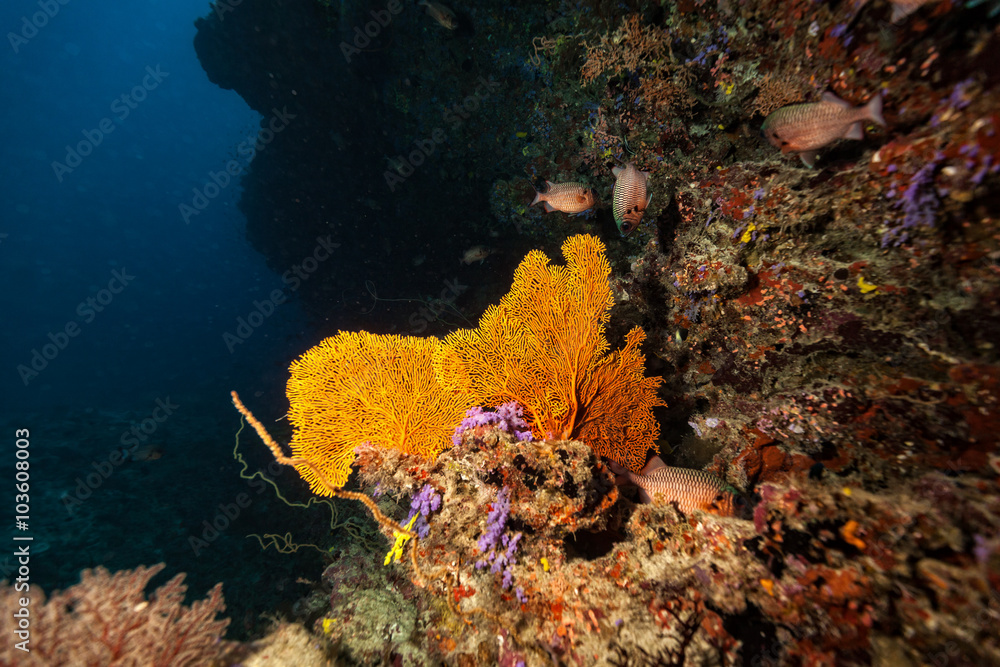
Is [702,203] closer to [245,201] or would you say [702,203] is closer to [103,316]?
[245,201]

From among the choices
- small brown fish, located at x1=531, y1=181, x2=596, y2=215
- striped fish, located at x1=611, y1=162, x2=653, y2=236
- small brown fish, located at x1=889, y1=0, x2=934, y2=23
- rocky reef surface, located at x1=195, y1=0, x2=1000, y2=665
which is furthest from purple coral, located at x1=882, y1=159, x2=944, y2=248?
small brown fish, located at x1=531, y1=181, x2=596, y2=215

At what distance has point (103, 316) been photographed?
201ft

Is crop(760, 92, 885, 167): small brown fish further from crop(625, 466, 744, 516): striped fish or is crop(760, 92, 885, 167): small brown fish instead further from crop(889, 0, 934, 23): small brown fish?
crop(625, 466, 744, 516): striped fish

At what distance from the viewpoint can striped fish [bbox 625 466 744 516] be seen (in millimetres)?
2512

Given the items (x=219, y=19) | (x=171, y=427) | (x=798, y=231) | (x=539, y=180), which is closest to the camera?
(x=798, y=231)

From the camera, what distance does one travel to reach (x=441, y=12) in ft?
19.5

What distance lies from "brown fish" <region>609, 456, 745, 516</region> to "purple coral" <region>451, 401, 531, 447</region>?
101 centimetres

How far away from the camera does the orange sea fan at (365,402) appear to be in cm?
288

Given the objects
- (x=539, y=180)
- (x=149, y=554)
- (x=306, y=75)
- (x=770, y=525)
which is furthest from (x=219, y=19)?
(x=770, y=525)

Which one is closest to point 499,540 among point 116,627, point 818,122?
point 116,627

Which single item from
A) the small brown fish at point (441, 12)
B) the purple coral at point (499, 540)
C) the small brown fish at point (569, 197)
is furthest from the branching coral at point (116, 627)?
the small brown fish at point (441, 12)

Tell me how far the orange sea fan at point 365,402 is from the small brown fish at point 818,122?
9.27 ft

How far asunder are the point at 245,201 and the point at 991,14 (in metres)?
19.3

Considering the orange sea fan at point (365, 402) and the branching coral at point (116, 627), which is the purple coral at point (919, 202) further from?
the branching coral at point (116, 627)
